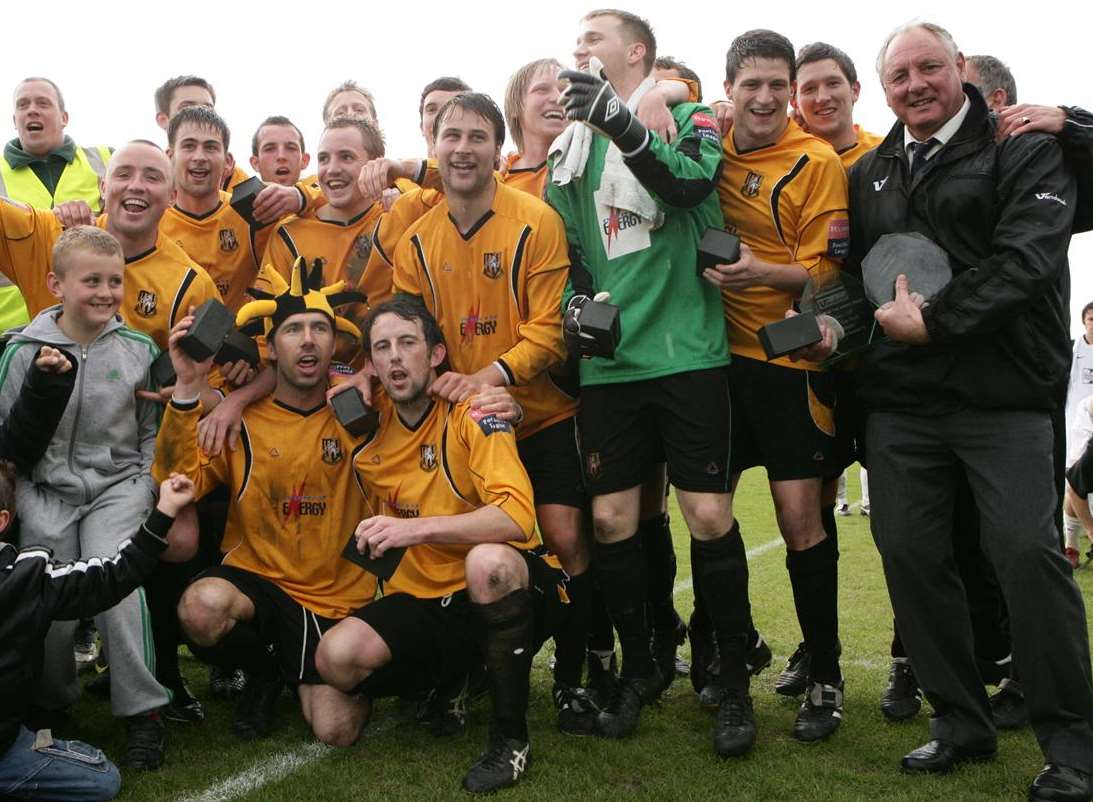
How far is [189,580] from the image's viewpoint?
4.51 meters

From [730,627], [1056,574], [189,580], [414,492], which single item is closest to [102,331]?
[189,580]

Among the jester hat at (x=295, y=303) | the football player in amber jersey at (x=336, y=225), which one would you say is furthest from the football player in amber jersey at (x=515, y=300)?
the football player in amber jersey at (x=336, y=225)

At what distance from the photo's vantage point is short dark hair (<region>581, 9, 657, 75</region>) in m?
4.32

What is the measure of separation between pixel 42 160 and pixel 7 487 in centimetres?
288

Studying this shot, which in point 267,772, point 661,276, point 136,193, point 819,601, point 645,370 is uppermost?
point 136,193

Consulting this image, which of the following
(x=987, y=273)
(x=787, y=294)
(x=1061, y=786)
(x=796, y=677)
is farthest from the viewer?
(x=796, y=677)

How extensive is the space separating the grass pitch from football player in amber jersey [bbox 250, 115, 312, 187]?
2.67m

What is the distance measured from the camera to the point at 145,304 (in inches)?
183

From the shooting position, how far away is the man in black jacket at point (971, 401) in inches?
139

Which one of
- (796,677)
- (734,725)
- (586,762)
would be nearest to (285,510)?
→ (586,762)

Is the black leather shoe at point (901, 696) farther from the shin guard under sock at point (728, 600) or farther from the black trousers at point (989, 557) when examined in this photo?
the shin guard under sock at point (728, 600)

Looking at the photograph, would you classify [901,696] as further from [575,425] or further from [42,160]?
[42,160]

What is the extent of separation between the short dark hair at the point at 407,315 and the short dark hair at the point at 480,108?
75 centimetres

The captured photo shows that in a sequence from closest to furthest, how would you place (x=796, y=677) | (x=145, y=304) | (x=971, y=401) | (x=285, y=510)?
(x=971, y=401) → (x=285, y=510) → (x=145, y=304) → (x=796, y=677)
